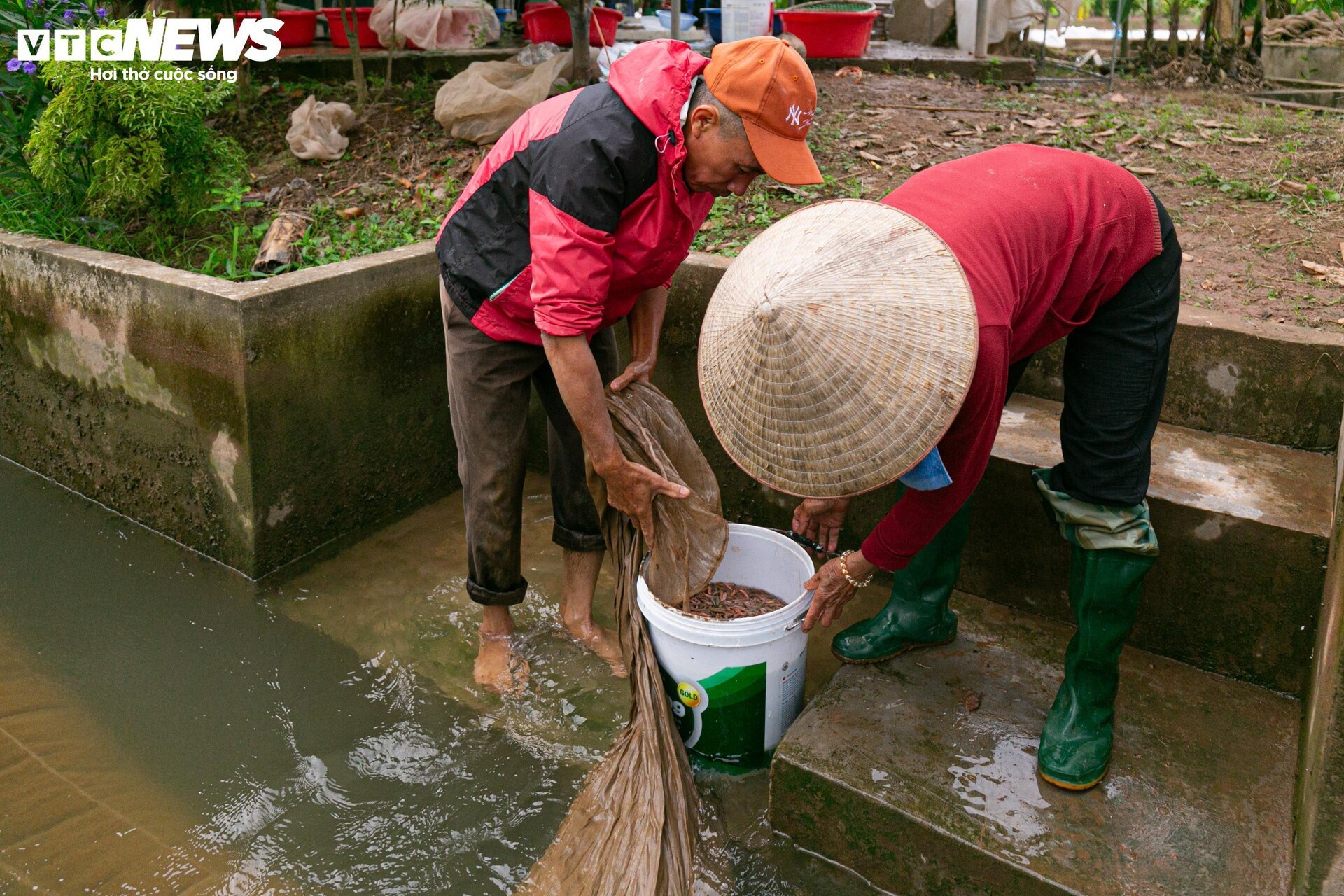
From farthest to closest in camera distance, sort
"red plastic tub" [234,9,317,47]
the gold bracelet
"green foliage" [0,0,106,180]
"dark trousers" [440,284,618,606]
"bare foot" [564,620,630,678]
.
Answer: "red plastic tub" [234,9,317,47] → "green foliage" [0,0,106,180] → "bare foot" [564,620,630,678] → "dark trousers" [440,284,618,606] → the gold bracelet

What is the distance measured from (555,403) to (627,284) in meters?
0.56

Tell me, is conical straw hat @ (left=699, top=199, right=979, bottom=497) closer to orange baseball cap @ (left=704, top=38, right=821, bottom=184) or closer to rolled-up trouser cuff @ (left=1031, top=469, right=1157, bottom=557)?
orange baseball cap @ (left=704, top=38, right=821, bottom=184)

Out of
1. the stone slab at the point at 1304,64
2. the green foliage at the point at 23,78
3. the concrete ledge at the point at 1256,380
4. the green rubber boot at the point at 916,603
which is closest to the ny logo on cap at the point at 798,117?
the green rubber boot at the point at 916,603

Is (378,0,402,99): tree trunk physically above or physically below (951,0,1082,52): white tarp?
below

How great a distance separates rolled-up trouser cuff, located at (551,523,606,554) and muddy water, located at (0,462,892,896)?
30 cm

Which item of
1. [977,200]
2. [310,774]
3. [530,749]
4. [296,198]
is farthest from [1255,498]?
[296,198]

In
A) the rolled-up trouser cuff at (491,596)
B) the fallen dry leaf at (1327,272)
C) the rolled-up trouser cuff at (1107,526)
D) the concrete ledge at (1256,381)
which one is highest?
the fallen dry leaf at (1327,272)

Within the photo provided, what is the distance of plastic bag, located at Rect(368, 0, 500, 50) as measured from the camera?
6.87 meters

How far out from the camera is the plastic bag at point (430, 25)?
22.5 feet

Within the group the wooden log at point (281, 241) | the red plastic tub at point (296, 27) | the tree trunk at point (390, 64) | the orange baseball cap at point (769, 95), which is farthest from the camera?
the red plastic tub at point (296, 27)

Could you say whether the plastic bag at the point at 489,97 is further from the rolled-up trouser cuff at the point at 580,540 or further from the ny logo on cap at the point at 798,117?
the ny logo on cap at the point at 798,117

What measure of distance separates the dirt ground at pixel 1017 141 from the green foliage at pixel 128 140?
566 millimetres

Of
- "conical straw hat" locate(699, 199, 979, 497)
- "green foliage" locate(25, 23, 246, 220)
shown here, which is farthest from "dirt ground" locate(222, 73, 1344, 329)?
"conical straw hat" locate(699, 199, 979, 497)

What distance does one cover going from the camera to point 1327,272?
139 inches
